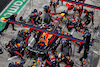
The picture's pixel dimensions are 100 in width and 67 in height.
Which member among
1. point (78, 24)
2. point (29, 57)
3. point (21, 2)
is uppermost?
point (21, 2)

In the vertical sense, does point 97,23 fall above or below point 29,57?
above

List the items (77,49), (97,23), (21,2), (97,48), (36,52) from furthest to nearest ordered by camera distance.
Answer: (21,2), (97,23), (77,49), (36,52), (97,48)

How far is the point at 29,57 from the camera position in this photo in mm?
8797

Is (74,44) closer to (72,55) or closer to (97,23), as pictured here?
(72,55)

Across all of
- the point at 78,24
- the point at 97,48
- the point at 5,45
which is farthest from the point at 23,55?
the point at 97,48

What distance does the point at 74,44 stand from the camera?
9062 mm

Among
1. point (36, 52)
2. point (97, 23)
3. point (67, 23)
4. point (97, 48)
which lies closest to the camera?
point (97, 48)

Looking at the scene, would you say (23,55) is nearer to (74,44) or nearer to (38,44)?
(38,44)

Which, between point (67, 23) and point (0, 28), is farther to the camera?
point (0, 28)

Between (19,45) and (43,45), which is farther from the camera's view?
(43,45)

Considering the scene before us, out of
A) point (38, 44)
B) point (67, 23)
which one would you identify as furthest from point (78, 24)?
point (38, 44)

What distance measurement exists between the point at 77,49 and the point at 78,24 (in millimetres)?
1224

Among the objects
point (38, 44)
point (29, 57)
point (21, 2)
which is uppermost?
point (21, 2)

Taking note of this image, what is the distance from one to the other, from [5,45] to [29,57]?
46.6 inches
